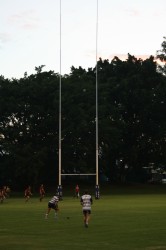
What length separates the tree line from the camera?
7381cm

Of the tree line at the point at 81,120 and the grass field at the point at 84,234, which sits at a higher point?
the tree line at the point at 81,120

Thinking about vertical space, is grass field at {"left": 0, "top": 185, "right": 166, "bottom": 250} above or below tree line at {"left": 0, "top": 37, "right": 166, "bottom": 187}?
below

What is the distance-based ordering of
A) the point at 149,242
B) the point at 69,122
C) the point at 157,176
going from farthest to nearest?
the point at 157,176 → the point at 69,122 → the point at 149,242

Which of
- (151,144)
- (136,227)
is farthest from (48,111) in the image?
(136,227)

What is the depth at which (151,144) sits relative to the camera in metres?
88.9

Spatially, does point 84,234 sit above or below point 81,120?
below

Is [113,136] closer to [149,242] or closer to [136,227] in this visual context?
[136,227]

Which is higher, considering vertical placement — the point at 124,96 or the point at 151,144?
the point at 124,96

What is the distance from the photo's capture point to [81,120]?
2926 inches

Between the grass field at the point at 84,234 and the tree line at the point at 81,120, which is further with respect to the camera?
the tree line at the point at 81,120

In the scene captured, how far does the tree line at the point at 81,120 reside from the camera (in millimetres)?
73812

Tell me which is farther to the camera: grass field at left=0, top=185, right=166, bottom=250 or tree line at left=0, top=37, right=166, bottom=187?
tree line at left=0, top=37, right=166, bottom=187

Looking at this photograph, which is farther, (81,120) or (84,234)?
(81,120)

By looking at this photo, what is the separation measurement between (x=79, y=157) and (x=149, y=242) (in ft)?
187
